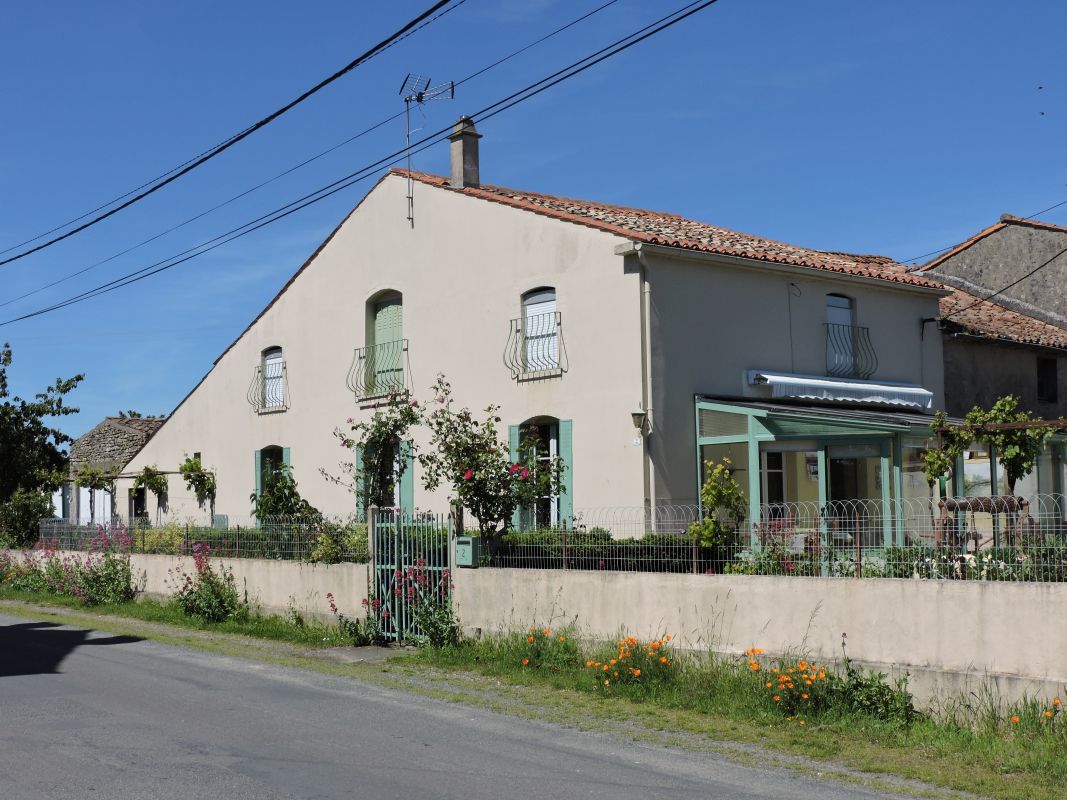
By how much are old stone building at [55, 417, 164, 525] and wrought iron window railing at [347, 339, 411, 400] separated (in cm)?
1097

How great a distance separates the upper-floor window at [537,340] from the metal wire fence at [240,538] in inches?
162

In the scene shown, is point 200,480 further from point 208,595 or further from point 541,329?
point 541,329

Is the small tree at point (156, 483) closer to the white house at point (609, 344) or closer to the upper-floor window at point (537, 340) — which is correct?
the white house at point (609, 344)

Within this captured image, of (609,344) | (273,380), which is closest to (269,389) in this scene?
(273,380)

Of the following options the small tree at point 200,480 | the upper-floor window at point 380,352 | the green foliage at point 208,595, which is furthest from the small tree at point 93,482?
the green foliage at point 208,595

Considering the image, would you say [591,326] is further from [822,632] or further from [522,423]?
[822,632]

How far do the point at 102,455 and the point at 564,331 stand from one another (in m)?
24.7

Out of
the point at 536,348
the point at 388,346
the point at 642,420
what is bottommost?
the point at 642,420

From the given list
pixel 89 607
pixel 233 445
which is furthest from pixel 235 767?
pixel 233 445

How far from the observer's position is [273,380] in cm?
2570

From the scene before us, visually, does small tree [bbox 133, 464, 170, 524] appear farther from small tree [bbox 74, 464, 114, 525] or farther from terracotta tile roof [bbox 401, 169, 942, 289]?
terracotta tile roof [bbox 401, 169, 942, 289]

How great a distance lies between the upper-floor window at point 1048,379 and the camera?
981 inches

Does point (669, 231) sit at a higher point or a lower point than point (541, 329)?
higher

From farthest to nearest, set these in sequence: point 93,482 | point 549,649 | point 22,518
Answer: point 93,482 → point 22,518 → point 549,649
